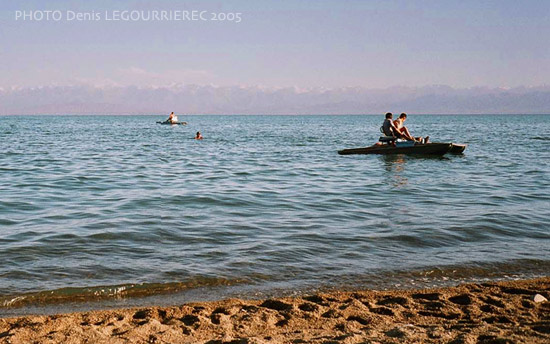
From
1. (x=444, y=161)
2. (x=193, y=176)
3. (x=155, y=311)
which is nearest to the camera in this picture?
(x=155, y=311)

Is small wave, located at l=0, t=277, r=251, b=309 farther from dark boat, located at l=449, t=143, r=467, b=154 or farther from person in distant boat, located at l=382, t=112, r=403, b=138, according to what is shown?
dark boat, located at l=449, t=143, r=467, b=154

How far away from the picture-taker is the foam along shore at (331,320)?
4293 mm

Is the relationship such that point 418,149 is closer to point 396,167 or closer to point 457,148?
point 396,167

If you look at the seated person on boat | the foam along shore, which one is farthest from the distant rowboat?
the foam along shore

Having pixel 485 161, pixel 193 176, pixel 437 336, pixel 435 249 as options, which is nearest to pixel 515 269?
pixel 435 249

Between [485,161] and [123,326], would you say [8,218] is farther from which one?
[485,161]

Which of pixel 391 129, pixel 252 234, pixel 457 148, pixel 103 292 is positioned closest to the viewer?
pixel 103 292

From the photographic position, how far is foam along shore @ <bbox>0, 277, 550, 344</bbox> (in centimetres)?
429

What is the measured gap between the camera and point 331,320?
4.95m

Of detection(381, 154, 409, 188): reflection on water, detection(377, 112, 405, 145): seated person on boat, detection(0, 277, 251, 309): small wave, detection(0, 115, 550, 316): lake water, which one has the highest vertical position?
detection(377, 112, 405, 145): seated person on boat

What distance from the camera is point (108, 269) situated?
6.89 m

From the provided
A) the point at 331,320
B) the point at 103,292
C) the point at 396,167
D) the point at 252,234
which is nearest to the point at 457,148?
the point at 396,167

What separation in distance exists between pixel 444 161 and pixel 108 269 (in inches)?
681

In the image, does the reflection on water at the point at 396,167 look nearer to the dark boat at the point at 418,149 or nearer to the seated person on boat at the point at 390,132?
the dark boat at the point at 418,149
